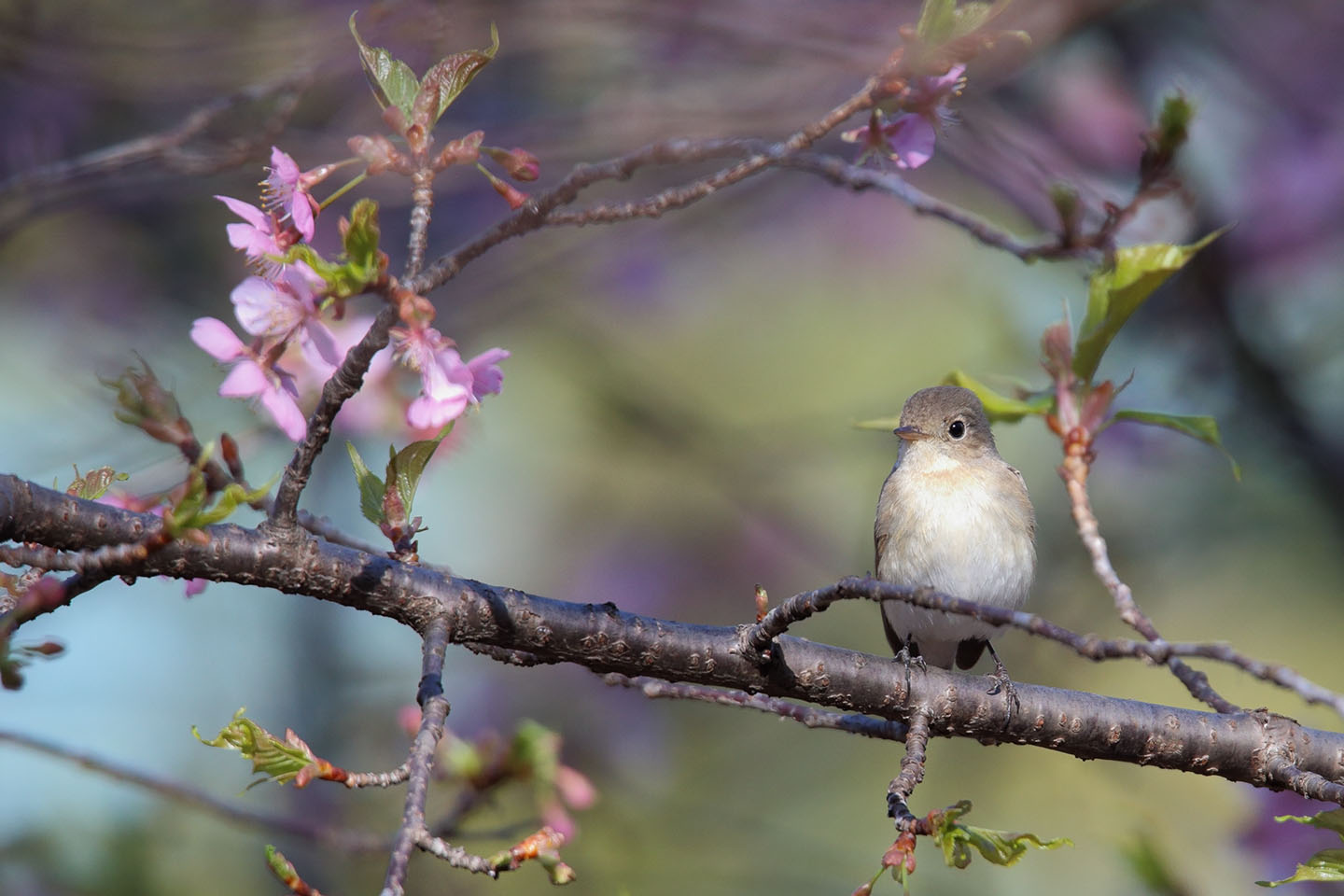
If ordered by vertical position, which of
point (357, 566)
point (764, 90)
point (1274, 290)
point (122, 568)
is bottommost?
point (122, 568)

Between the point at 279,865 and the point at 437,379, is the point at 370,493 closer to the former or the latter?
the point at 437,379

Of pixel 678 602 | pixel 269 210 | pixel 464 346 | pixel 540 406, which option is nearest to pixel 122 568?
pixel 269 210

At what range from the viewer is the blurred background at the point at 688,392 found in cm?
378

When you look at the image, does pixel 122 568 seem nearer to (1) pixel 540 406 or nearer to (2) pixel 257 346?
(2) pixel 257 346

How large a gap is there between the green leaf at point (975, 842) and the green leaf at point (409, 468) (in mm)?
978

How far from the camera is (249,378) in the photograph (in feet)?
6.17

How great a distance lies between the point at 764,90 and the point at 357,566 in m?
2.75

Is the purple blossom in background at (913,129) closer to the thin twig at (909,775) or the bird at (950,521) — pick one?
the thin twig at (909,775)

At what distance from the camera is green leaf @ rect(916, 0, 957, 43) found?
206 cm

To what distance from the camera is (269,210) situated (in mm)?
1874

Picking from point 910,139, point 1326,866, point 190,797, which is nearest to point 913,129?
point 910,139

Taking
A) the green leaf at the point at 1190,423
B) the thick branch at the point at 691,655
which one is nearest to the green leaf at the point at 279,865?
the thick branch at the point at 691,655

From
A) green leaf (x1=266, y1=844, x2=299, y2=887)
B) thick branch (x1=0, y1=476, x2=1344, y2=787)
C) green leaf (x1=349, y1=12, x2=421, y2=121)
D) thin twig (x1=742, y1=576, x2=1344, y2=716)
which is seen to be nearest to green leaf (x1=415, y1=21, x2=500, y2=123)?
green leaf (x1=349, y1=12, x2=421, y2=121)

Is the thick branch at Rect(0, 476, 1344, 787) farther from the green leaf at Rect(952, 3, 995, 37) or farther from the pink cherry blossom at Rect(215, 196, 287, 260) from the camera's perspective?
the green leaf at Rect(952, 3, 995, 37)
